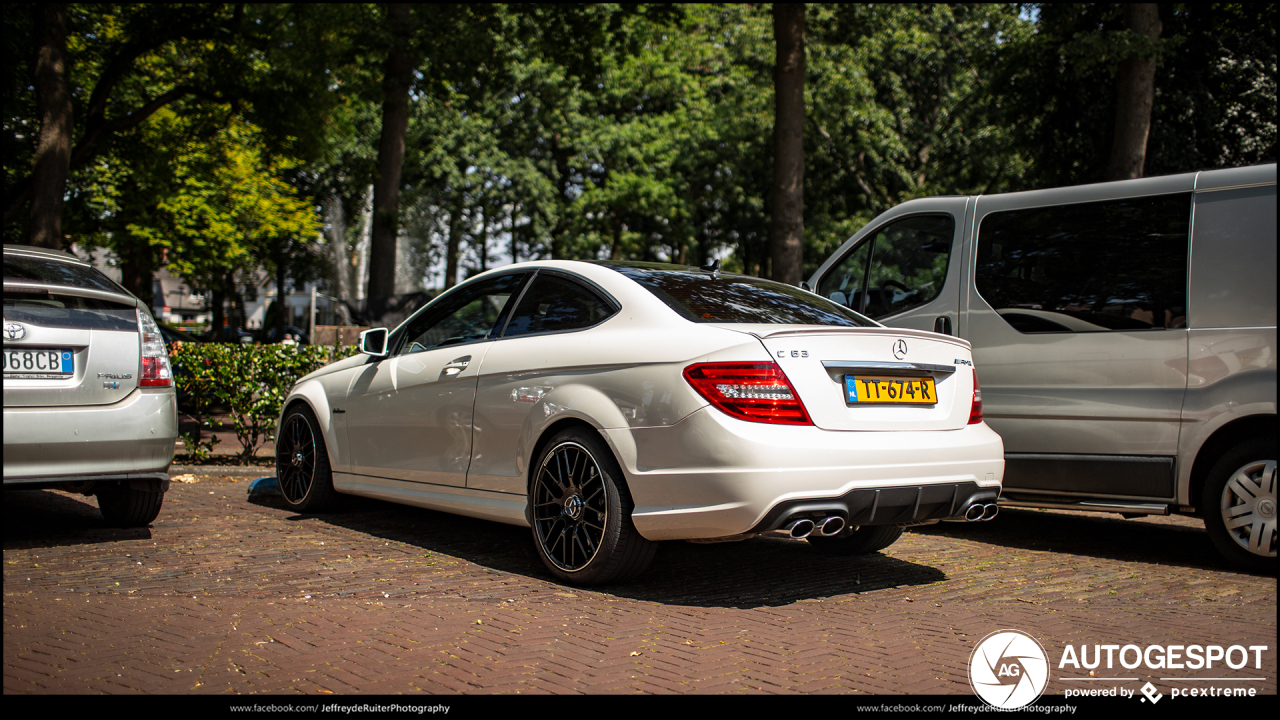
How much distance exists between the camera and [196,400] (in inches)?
355

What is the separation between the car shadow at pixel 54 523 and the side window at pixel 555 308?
271 centimetres

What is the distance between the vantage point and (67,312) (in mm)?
5477

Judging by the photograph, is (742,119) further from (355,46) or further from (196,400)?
(196,400)

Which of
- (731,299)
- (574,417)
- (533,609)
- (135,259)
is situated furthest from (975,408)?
(135,259)

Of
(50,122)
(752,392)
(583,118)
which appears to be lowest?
(752,392)

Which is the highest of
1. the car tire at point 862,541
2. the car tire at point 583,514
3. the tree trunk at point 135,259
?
the tree trunk at point 135,259

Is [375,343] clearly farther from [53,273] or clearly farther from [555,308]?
[53,273]

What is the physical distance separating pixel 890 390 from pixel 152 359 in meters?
4.15

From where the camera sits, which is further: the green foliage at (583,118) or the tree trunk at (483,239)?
the tree trunk at (483,239)

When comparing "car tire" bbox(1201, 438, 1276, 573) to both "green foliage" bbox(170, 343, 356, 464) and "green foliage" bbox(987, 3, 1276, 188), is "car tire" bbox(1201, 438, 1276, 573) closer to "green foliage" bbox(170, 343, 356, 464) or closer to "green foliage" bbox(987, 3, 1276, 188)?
"green foliage" bbox(170, 343, 356, 464)

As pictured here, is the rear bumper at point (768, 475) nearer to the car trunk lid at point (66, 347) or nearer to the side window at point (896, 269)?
the side window at point (896, 269)

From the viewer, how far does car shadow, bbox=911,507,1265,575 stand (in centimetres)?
605

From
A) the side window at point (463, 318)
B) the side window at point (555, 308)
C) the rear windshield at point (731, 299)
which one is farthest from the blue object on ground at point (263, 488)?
the rear windshield at point (731, 299)

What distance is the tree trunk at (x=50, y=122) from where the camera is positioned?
13.0 m
